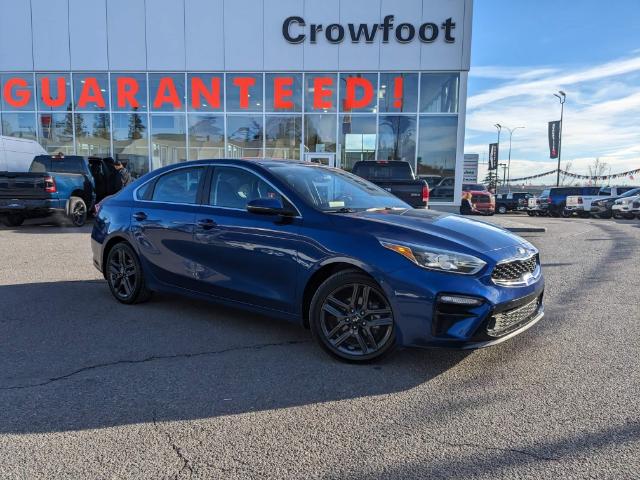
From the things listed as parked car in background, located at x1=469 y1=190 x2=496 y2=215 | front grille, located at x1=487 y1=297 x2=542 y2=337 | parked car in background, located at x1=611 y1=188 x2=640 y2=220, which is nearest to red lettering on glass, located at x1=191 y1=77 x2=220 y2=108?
parked car in background, located at x1=469 y1=190 x2=496 y2=215

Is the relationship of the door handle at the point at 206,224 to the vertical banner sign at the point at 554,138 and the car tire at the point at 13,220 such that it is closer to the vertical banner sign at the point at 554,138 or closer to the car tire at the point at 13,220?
the car tire at the point at 13,220

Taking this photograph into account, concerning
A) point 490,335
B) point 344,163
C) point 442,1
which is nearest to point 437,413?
point 490,335

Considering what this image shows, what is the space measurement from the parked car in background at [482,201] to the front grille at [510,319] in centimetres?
2316

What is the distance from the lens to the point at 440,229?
3762mm

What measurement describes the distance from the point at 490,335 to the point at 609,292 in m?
3.83

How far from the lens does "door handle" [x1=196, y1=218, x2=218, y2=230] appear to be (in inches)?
179

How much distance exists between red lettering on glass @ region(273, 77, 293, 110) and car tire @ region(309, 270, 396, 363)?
17.4 meters

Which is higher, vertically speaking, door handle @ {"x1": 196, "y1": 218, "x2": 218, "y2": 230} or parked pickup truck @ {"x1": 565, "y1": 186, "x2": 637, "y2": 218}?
door handle @ {"x1": 196, "y1": 218, "x2": 218, "y2": 230}

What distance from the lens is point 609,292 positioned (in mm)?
6250

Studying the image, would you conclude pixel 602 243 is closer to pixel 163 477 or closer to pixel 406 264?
pixel 406 264

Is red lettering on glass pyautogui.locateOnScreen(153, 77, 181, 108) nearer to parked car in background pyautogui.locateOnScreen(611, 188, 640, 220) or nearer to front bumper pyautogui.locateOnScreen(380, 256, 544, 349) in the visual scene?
front bumper pyautogui.locateOnScreen(380, 256, 544, 349)

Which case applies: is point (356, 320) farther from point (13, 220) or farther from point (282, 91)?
point (282, 91)

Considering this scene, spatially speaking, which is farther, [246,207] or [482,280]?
[246,207]

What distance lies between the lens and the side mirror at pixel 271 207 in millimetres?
4004
